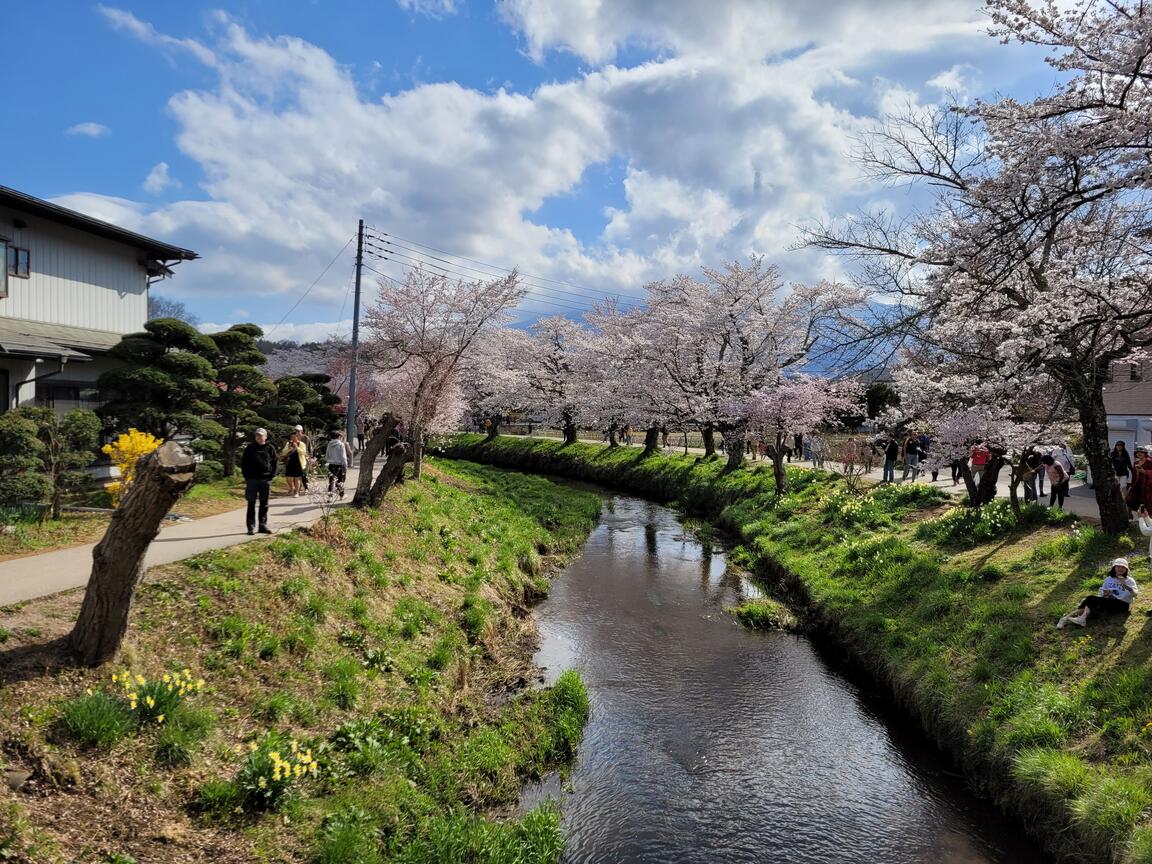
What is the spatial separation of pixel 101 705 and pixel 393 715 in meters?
3.18

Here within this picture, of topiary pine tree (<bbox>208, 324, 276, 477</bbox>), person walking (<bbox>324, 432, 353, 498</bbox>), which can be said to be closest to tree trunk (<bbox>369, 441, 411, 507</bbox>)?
person walking (<bbox>324, 432, 353, 498</bbox>)

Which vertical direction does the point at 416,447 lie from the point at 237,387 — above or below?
below

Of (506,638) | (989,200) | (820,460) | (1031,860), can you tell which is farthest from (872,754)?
(820,460)

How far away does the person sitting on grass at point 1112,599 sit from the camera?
937 centimetres

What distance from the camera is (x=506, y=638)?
12.4 m

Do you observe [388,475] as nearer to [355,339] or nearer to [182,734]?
[182,734]

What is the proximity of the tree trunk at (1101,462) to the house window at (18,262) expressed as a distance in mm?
23771

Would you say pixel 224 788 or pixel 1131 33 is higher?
pixel 1131 33

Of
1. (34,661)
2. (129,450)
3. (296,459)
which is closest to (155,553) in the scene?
(129,450)

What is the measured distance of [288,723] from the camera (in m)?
7.25

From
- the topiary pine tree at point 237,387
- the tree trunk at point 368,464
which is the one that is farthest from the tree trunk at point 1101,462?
the topiary pine tree at point 237,387

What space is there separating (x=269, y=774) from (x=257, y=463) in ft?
22.3

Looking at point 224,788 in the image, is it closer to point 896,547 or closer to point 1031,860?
point 1031,860

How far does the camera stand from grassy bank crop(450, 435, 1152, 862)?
705 cm
